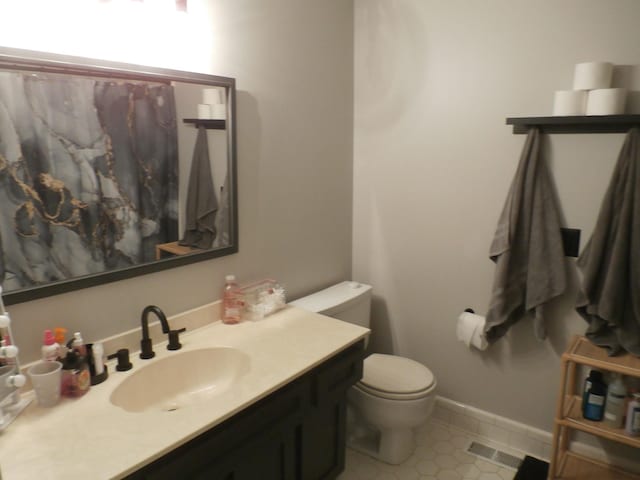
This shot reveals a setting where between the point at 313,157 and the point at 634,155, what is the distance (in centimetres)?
134

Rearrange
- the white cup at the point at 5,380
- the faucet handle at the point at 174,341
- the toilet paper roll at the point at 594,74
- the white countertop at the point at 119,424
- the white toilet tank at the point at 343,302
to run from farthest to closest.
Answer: the white toilet tank at the point at 343,302 < the toilet paper roll at the point at 594,74 < the faucet handle at the point at 174,341 < the white cup at the point at 5,380 < the white countertop at the point at 119,424

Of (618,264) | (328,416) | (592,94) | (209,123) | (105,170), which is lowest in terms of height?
(328,416)

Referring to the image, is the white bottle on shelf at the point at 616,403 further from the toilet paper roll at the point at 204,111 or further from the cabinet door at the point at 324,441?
the toilet paper roll at the point at 204,111

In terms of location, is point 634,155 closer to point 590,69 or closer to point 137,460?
point 590,69

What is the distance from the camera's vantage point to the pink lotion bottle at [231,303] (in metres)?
1.76

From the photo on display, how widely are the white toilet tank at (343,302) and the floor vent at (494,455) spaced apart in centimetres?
82

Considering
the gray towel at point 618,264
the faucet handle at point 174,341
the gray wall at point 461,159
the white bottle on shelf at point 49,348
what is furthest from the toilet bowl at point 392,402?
the white bottle on shelf at point 49,348

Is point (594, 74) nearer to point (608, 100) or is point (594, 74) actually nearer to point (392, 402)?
point (608, 100)

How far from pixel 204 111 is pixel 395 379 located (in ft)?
4.76

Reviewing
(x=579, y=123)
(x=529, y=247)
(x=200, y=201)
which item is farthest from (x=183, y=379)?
(x=579, y=123)

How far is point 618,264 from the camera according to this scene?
1.66m

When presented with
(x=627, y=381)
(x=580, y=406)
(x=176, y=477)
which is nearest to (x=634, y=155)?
(x=627, y=381)

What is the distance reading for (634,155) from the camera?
164 centimetres

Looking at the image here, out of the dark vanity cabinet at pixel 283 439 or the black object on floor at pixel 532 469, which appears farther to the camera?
the black object on floor at pixel 532 469
